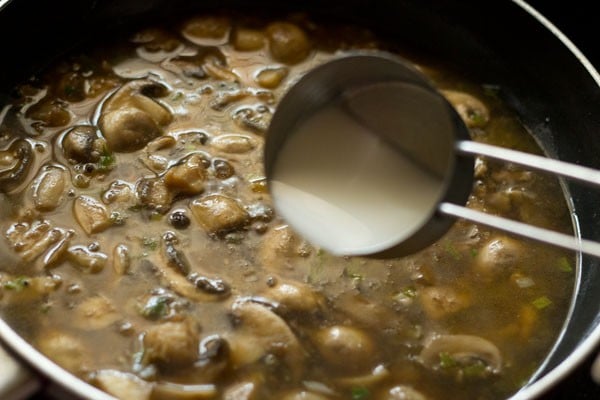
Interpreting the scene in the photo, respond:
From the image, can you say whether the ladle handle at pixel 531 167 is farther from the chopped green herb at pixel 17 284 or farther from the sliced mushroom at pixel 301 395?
the chopped green herb at pixel 17 284

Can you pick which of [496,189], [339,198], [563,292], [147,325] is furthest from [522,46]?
[147,325]

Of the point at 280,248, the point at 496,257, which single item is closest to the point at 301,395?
the point at 280,248

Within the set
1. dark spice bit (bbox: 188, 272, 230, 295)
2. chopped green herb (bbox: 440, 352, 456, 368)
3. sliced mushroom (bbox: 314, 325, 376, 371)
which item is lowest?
chopped green herb (bbox: 440, 352, 456, 368)

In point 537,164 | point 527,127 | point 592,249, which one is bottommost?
point 527,127

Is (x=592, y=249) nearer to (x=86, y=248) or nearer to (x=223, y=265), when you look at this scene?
(x=223, y=265)

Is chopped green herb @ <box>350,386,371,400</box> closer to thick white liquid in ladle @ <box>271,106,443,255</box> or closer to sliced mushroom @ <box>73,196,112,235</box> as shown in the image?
thick white liquid in ladle @ <box>271,106,443,255</box>

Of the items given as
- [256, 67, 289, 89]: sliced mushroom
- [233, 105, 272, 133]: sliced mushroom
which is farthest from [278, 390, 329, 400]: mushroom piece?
[256, 67, 289, 89]: sliced mushroom

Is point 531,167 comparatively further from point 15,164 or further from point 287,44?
point 15,164
